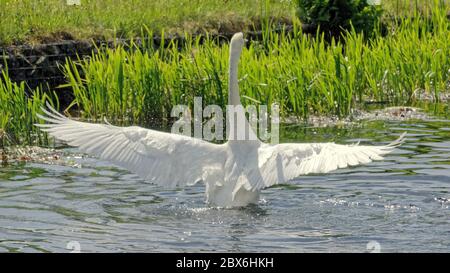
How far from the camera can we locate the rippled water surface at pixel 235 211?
8.39m

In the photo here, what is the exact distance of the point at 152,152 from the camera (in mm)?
9641

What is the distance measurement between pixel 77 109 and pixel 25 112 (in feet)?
9.30

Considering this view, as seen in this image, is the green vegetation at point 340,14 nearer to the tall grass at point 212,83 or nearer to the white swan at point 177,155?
the tall grass at point 212,83

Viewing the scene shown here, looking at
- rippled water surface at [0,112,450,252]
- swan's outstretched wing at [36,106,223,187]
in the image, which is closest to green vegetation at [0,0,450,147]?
rippled water surface at [0,112,450,252]

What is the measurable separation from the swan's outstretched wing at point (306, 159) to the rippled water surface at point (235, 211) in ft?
1.21

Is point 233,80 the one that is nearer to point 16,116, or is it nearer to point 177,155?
point 177,155

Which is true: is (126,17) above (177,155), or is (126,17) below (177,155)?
above

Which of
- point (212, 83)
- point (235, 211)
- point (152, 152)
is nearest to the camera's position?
point (235, 211)

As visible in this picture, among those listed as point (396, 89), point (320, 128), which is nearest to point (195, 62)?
point (320, 128)

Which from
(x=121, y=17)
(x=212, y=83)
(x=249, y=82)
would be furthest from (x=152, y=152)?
(x=121, y=17)

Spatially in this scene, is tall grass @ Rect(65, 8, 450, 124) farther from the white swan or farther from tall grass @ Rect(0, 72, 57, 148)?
the white swan

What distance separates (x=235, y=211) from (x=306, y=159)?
87cm

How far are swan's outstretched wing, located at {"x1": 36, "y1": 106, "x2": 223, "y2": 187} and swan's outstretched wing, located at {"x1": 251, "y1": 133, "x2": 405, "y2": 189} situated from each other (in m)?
0.62

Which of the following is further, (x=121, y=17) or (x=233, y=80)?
(x=121, y=17)
